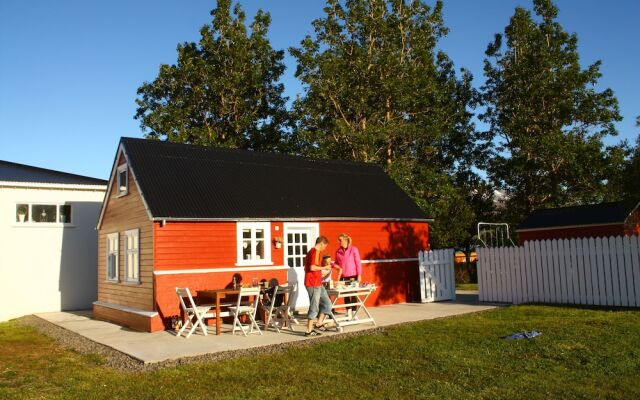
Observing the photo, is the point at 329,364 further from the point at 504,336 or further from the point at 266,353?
the point at 504,336

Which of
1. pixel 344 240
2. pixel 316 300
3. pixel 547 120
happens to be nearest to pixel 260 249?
pixel 344 240

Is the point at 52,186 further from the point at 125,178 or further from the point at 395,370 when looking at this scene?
the point at 395,370

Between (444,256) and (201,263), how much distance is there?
8.24 metres

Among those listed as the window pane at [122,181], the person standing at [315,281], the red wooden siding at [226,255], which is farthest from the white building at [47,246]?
the person standing at [315,281]

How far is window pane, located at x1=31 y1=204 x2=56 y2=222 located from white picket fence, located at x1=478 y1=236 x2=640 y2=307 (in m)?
14.5

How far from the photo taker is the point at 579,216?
26609 mm

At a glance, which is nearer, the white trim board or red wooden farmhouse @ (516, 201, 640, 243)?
the white trim board

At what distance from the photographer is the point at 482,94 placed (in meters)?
36.4

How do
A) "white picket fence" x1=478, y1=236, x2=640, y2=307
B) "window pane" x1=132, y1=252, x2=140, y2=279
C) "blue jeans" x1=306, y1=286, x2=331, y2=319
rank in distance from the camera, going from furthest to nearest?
"window pane" x1=132, y1=252, x2=140, y2=279
"white picket fence" x1=478, y1=236, x2=640, y2=307
"blue jeans" x1=306, y1=286, x2=331, y2=319

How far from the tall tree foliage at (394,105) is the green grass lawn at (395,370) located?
19.3m

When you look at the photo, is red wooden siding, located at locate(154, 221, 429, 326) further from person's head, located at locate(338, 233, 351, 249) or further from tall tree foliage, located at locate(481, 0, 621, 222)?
tall tree foliage, located at locate(481, 0, 621, 222)

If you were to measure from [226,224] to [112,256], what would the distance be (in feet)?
15.6

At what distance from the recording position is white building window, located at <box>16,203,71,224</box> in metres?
19.2

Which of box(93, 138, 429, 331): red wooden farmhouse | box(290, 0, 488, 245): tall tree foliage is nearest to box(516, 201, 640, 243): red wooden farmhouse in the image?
box(290, 0, 488, 245): tall tree foliage
